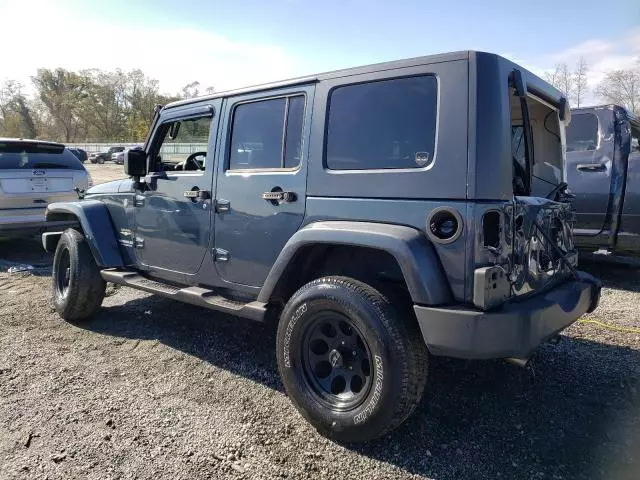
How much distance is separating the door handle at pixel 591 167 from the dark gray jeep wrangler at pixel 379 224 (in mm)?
2602

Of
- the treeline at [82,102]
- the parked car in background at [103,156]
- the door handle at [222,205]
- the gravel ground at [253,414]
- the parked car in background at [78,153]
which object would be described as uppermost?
the treeline at [82,102]

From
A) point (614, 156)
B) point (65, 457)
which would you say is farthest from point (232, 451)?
point (614, 156)

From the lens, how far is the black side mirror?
425 centimetres

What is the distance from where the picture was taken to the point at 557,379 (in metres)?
3.54

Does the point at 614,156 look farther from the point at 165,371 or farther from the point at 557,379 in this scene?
the point at 165,371

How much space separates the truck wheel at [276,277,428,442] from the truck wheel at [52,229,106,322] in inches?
100.0

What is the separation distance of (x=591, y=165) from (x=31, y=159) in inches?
302

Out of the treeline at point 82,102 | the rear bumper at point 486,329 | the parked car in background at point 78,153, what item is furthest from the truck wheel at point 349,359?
the treeline at point 82,102

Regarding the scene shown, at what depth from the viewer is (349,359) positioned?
2840 mm

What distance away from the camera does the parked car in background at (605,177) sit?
5.82 metres

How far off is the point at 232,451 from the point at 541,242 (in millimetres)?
2128

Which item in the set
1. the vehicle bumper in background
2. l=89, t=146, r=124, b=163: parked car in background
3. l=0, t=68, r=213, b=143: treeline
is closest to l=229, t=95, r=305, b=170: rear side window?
the vehicle bumper in background

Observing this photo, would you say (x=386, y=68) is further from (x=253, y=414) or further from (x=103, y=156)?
(x=103, y=156)

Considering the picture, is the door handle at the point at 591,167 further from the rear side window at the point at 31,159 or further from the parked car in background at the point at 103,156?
the parked car in background at the point at 103,156
